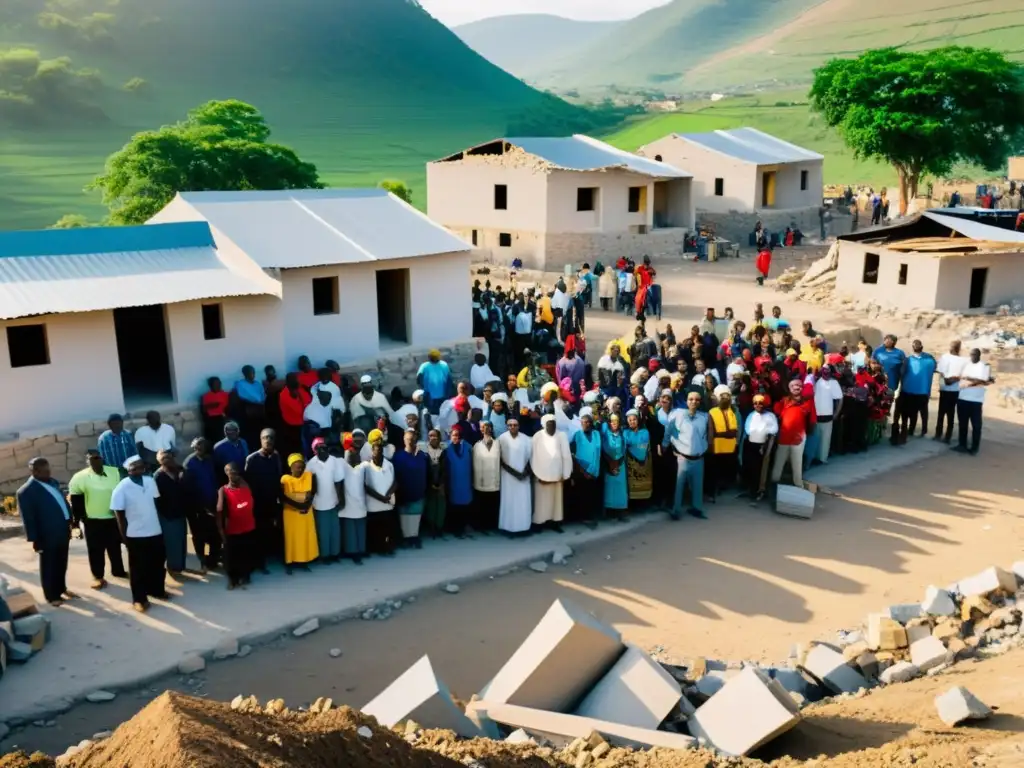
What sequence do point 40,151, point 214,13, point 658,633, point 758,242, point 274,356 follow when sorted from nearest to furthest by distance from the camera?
point 658,633
point 274,356
point 758,242
point 40,151
point 214,13

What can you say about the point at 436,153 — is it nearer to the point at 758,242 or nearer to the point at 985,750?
the point at 758,242

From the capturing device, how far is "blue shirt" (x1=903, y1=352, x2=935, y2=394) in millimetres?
13570

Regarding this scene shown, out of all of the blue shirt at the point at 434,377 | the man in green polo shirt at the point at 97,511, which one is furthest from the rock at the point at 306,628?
the blue shirt at the point at 434,377

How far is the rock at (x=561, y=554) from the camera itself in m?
10.1

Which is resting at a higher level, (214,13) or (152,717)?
(214,13)

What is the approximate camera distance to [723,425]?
11.3 metres

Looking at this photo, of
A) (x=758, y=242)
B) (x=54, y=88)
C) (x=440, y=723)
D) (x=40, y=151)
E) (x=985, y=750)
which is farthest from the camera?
(x=54, y=88)

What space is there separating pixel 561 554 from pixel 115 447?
4.91 m

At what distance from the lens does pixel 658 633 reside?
870 cm

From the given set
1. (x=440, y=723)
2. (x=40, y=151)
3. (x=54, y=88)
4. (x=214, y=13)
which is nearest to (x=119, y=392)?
(x=440, y=723)

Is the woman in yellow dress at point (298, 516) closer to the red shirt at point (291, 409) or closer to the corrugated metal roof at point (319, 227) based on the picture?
the red shirt at point (291, 409)

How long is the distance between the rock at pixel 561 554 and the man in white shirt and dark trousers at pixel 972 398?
6664mm

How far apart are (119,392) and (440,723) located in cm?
794

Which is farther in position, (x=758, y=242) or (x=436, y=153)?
(x=436, y=153)
